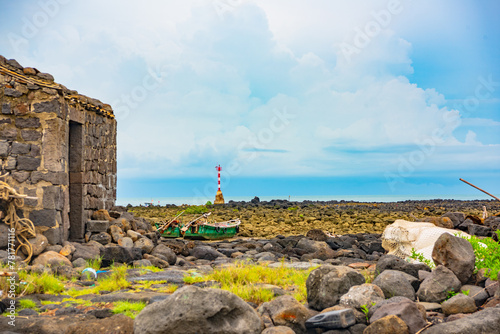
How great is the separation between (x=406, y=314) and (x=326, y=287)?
1.27m

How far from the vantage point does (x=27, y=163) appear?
33.6 ft

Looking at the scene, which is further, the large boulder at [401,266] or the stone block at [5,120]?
the stone block at [5,120]

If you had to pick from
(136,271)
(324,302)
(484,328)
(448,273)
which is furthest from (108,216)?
(484,328)

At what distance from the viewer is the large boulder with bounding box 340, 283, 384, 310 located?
5531 mm

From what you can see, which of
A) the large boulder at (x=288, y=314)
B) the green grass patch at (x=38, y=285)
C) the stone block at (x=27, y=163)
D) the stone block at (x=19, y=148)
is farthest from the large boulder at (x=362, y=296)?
the stone block at (x=19, y=148)

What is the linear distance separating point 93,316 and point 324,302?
2990 mm

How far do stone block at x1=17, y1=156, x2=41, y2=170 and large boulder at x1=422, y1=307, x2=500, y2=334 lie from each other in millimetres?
9019

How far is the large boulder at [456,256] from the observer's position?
6473 millimetres

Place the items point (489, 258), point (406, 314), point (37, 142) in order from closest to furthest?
point (406, 314)
point (489, 258)
point (37, 142)

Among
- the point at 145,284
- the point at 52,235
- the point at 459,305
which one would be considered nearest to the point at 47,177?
the point at 52,235

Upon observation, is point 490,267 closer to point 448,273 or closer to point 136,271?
point 448,273

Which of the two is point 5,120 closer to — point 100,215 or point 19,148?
point 19,148

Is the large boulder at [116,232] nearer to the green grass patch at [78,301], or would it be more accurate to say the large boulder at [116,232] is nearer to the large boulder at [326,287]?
the green grass patch at [78,301]

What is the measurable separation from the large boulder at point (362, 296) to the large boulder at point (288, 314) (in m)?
0.64
